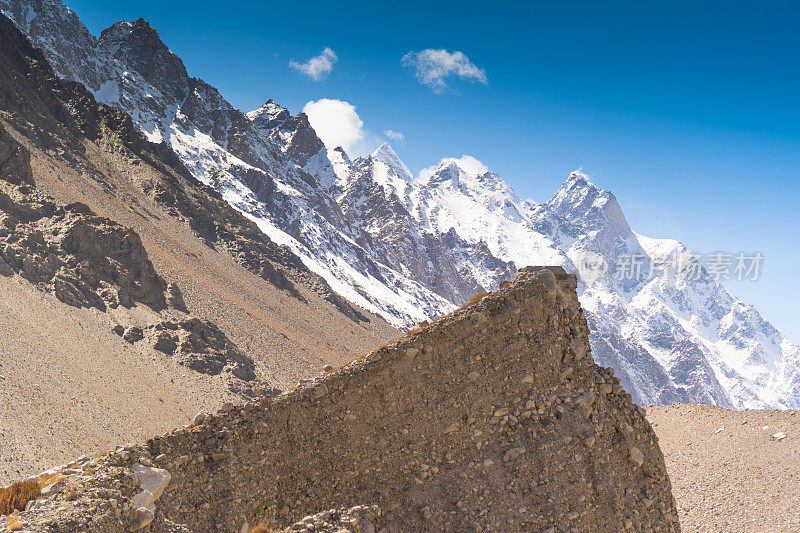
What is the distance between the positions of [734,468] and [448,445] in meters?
16.7

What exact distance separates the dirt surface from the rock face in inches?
431

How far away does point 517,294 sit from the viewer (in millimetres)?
9922

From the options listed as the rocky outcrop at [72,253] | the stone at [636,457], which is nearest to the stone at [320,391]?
the stone at [636,457]

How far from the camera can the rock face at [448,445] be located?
8375mm

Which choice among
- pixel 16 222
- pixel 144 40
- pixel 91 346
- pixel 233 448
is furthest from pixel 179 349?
pixel 144 40

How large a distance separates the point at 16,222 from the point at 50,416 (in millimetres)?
29404

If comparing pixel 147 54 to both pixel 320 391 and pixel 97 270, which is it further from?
pixel 320 391

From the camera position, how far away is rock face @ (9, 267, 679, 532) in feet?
27.5

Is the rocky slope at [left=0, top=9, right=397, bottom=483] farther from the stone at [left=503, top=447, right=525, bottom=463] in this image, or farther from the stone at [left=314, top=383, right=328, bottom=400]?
the stone at [left=503, top=447, right=525, bottom=463]

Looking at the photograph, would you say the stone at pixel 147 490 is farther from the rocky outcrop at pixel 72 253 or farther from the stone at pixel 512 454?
the rocky outcrop at pixel 72 253

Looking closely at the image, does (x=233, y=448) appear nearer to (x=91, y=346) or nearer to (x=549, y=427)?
→ (x=549, y=427)

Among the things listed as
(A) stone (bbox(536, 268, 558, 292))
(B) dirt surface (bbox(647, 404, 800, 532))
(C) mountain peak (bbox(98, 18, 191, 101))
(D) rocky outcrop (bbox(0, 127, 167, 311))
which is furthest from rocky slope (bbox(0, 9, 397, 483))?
(C) mountain peak (bbox(98, 18, 191, 101))

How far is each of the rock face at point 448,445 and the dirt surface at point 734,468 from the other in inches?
431

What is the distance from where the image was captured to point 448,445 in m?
9.13
